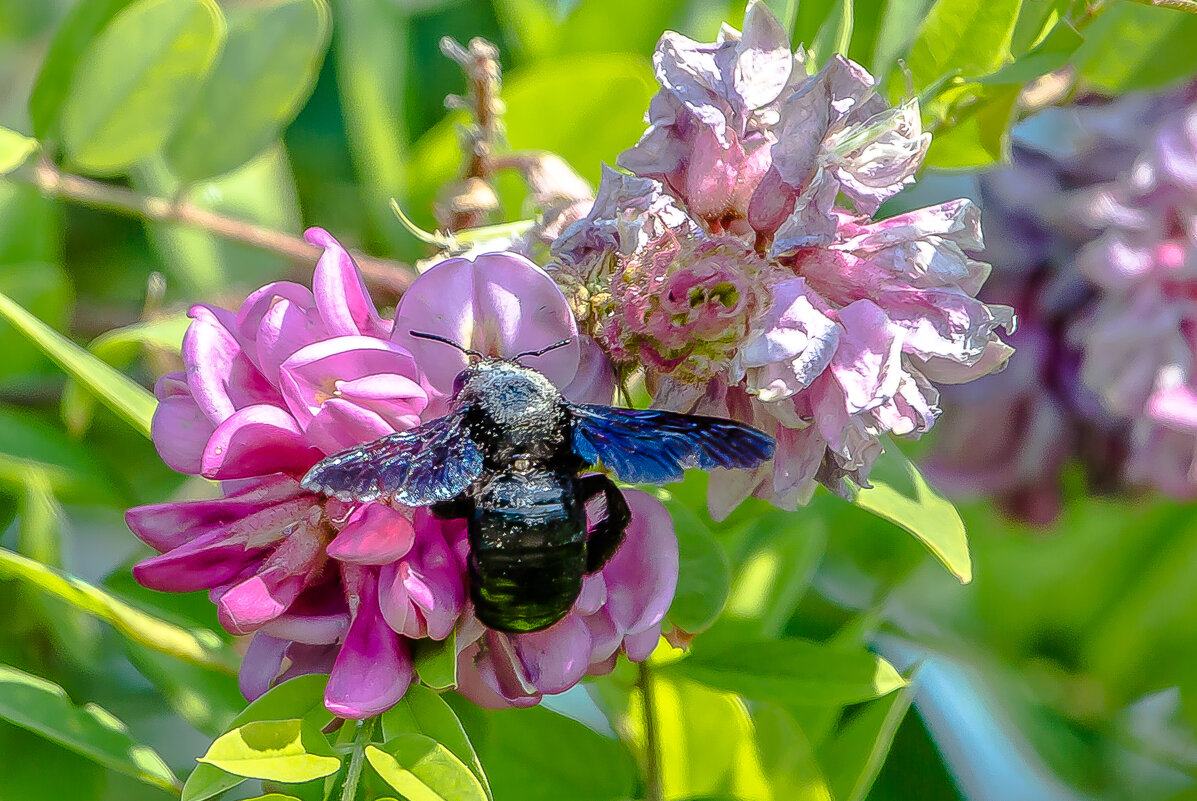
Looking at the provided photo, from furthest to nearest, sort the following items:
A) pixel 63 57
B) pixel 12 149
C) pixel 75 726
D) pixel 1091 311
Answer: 1. pixel 1091 311
2. pixel 63 57
3. pixel 12 149
4. pixel 75 726

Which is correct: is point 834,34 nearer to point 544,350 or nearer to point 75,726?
point 544,350

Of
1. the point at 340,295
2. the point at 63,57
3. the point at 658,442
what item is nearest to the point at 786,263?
the point at 658,442

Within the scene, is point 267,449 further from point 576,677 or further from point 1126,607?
point 1126,607

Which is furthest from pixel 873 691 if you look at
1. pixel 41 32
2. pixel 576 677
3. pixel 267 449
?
pixel 41 32

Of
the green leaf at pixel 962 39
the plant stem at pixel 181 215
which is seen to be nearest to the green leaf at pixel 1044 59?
the green leaf at pixel 962 39

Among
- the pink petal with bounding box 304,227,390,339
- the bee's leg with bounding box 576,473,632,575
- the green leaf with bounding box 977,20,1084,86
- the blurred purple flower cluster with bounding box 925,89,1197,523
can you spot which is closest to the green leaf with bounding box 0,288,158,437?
the pink petal with bounding box 304,227,390,339

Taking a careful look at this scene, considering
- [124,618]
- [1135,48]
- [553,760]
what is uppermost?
[1135,48]
